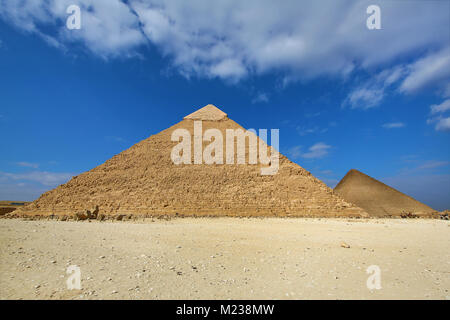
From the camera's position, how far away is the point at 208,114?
46.1m

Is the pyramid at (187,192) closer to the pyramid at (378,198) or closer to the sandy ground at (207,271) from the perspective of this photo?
the pyramid at (378,198)

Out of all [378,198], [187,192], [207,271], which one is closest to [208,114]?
[187,192]

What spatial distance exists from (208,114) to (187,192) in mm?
20453

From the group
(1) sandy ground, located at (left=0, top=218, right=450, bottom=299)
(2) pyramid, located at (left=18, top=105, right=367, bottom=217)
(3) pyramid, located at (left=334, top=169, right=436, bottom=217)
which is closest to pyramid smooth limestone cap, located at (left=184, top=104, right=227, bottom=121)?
(2) pyramid, located at (left=18, top=105, right=367, bottom=217)

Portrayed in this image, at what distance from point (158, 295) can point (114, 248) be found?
330 centimetres

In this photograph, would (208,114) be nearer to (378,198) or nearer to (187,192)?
(187,192)

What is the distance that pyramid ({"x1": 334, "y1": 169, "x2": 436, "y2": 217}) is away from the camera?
138 ft

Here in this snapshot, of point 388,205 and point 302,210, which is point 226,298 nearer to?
point 302,210

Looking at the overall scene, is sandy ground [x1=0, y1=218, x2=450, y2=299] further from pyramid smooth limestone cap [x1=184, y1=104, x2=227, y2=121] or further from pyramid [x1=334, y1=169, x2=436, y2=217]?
pyramid smooth limestone cap [x1=184, y1=104, x2=227, y2=121]

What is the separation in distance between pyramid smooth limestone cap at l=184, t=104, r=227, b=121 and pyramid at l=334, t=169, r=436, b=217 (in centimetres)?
2505

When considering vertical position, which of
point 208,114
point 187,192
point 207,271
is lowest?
point 207,271

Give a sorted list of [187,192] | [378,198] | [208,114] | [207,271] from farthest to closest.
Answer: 1. [208,114]
2. [378,198]
3. [187,192]
4. [207,271]
